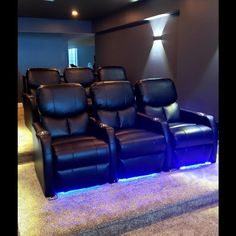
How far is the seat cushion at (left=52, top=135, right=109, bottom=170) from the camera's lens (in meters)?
2.64

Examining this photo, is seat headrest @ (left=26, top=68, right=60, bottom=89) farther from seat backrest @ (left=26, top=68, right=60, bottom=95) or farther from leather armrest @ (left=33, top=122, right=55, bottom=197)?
leather armrest @ (left=33, top=122, right=55, bottom=197)

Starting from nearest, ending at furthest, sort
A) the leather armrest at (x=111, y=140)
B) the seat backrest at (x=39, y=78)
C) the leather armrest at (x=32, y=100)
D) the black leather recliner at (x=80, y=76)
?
the leather armrest at (x=111, y=140) < the leather armrest at (x=32, y=100) < the seat backrest at (x=39, y=78) < the black leather recliner at (x=80, y=76)

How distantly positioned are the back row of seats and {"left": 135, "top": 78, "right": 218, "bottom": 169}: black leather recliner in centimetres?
109

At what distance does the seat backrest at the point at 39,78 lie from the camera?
5.00 metres

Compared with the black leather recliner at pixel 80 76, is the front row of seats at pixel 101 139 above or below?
below

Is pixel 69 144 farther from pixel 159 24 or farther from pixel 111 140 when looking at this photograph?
pixel 159 24

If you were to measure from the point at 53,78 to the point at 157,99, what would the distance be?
2171mm

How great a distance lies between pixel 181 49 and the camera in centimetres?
532

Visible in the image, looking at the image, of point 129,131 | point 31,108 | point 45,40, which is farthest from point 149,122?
point 45,40

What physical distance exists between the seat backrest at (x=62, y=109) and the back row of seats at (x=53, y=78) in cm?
94

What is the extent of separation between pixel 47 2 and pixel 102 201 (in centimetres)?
510

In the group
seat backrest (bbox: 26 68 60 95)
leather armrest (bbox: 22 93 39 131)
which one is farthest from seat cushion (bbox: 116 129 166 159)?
seat backrest (bbox: 26 68 60 95)

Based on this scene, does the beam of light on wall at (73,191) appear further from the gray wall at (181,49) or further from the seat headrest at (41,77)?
the seat headrest at (41,77)

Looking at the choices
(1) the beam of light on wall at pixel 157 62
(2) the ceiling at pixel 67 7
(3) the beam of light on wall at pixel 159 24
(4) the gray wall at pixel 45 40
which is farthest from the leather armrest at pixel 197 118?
(4) the gray wall at pixel 45 40
